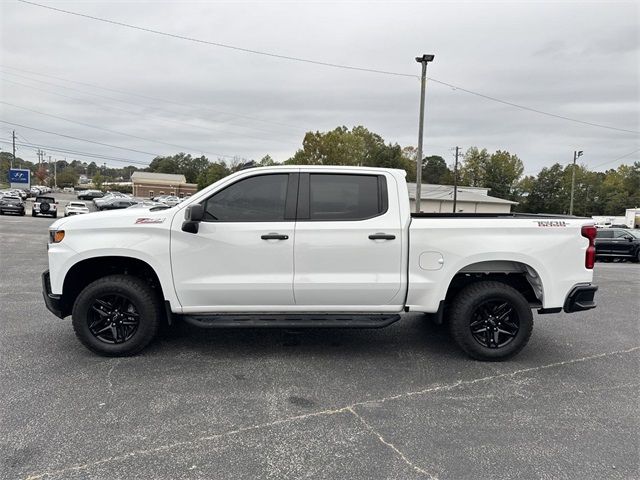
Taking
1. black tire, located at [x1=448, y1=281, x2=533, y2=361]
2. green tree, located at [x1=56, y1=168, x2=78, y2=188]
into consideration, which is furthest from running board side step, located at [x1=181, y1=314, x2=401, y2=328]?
green tree, located at [x1=56, y1=168, x2=78, y2=188]

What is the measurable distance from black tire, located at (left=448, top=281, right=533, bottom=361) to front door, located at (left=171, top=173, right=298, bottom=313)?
176cm

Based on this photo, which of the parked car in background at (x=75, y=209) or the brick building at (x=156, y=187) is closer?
the parked car in background at (x=75, y=209)

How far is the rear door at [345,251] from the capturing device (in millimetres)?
4340

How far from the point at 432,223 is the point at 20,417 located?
3816mm

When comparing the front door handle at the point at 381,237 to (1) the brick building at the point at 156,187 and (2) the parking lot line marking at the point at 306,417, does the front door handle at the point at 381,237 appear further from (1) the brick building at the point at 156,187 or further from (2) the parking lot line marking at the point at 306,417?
(1) the brick building at the point at 156,187

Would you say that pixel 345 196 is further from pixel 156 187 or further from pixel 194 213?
pixel 156 187

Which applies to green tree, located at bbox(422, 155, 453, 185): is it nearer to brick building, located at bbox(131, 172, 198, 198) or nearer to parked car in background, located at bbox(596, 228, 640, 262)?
brick building, located at bbox(131, 172, 198, 198)

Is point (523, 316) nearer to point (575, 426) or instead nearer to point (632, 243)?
point (575, 426)

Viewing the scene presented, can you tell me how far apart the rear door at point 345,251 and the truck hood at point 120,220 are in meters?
1.32

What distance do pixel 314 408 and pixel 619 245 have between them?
21082 millimetres

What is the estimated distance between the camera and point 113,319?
4453 millimetres

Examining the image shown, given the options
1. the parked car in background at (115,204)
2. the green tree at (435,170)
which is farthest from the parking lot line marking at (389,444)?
the green tree at (435,170)

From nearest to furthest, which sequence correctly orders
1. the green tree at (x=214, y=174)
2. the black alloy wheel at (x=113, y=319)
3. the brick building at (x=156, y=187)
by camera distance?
the black alloy wheel at (x=113, y=319), the green tree at (x=214, y=174), the brick building at (x=156, y=187)

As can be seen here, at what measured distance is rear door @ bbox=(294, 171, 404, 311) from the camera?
434 cm
